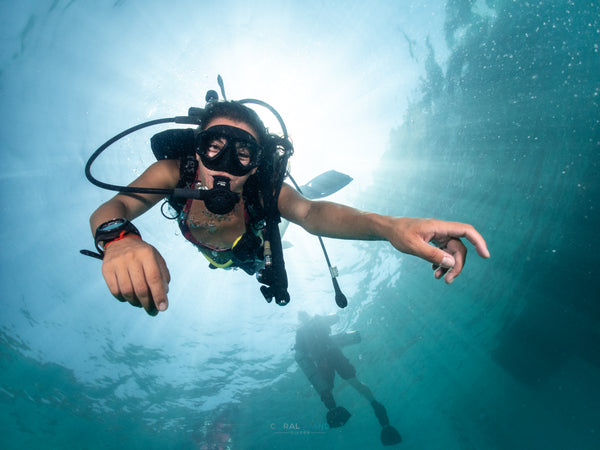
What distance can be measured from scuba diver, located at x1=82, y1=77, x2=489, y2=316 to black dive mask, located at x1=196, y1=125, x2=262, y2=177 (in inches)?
0.5

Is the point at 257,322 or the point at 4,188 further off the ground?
the point at 4,188

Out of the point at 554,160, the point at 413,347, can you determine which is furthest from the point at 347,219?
the point at 413,347

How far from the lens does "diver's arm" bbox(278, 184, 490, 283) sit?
1558 mm

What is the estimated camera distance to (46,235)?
13664 millimetres

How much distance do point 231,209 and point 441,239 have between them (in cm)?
217

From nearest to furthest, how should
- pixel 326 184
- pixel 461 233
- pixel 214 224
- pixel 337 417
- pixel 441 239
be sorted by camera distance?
pixel 461 233, pixel 441 239, pixel 214 224, pixel 326 184, pixel 337 417

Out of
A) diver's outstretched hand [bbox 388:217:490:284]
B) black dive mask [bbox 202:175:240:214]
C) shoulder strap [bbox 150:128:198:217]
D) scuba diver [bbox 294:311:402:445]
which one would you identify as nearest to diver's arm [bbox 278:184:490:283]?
diver's outstretched hand [bbox 388:217:490:284]

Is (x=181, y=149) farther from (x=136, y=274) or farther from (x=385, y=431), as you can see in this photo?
(x=385, y=431)

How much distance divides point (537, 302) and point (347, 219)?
Result: 28.8m

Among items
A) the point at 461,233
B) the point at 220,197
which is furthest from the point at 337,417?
the point at 461,233

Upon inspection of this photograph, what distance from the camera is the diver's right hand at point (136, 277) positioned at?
131 centimetres

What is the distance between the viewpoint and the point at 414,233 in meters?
1.59

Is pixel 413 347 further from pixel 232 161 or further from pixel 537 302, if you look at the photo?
pixel 232 161

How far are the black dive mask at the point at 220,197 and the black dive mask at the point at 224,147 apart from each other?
25cm
